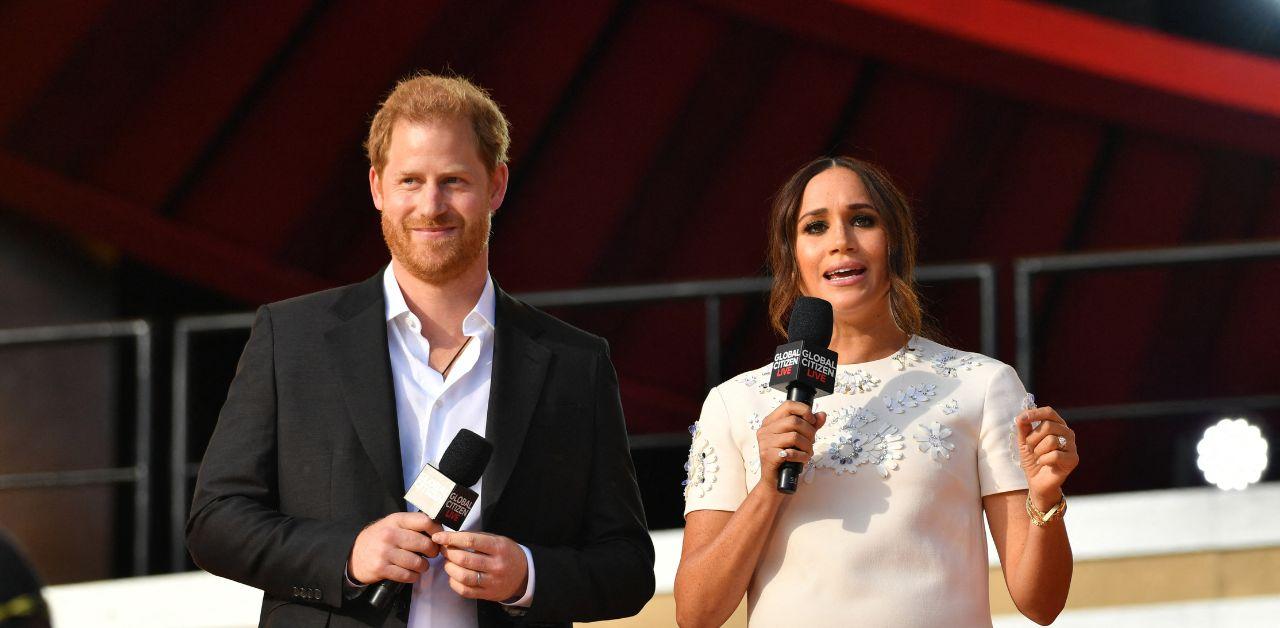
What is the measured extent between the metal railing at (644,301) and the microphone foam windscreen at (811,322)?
1.97 metres

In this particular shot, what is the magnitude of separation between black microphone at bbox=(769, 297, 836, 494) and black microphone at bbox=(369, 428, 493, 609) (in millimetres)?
399

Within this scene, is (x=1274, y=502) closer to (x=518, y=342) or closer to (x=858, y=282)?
(x=858, y=282)

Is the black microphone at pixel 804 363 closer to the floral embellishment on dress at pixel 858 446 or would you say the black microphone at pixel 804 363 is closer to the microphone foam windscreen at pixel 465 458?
the floral embellishment on dress at pixel 858 446

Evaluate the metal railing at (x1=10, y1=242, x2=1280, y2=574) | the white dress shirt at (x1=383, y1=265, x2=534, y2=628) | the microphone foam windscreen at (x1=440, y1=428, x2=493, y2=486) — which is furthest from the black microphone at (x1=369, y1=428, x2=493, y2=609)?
the metal railing at (x1=10, y1=242, x2=1280, y2=574)

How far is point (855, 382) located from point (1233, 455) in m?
2.23

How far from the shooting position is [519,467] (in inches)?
84.4

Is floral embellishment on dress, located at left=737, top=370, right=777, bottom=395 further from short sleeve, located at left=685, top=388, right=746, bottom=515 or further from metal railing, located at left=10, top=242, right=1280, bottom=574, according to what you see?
metal railing, located at left=10, top=242, right=1280, bottom=574

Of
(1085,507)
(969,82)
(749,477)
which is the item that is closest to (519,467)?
(749,477)

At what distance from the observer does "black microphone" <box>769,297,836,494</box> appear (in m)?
→ 2.00

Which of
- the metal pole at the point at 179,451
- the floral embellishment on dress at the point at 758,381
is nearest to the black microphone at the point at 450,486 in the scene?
the floral embellishment on dress at the point at 758,381

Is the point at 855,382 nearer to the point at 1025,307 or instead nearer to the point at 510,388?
the point at 510,388

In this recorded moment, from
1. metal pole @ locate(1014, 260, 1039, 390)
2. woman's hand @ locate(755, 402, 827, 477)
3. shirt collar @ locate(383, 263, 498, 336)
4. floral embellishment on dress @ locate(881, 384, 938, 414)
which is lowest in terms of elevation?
woman's hand @ locate(755, 402, 827, 477)

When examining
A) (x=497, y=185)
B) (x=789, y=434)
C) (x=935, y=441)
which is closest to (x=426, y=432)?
(x=497, y=185)

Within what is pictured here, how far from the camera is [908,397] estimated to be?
7.29 feet
